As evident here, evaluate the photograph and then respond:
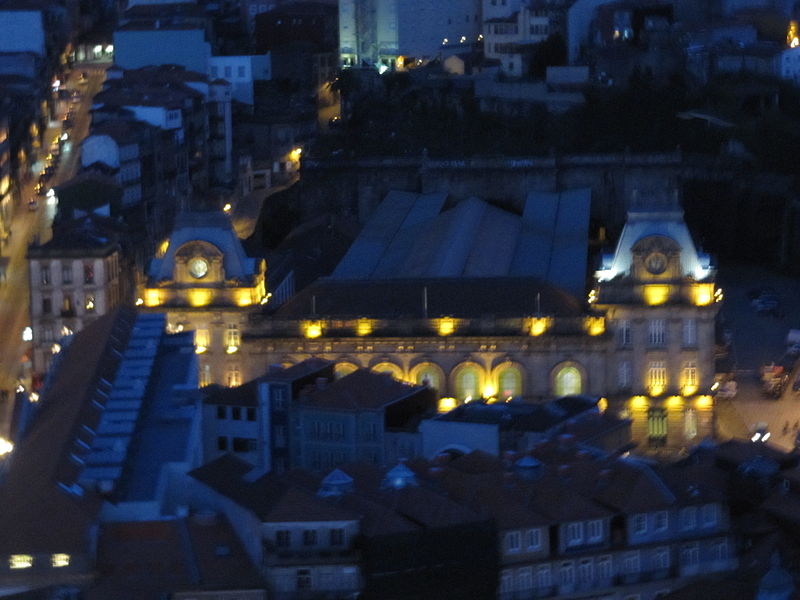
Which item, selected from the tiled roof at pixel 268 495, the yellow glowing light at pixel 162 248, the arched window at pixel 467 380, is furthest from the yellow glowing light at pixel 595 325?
the tiled roof at pixel 268 495

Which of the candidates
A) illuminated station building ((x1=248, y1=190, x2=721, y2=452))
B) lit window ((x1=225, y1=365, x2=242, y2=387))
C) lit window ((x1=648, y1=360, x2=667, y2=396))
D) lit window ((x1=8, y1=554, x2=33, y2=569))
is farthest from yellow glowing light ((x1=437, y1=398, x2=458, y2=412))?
lit window ((x1=8, y1=554, x2=33, y2=569))

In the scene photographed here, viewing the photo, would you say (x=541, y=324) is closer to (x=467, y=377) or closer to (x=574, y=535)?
(x=467, y=377)

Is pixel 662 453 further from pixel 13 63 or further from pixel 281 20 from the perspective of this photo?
pixel 281 20

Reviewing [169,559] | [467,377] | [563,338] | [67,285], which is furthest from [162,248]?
[169,559]

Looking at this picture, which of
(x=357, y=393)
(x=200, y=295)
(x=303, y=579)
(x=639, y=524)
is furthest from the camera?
(x=200, y=295)

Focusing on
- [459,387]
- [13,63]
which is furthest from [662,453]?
[13,63]

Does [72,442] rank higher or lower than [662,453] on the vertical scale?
higher

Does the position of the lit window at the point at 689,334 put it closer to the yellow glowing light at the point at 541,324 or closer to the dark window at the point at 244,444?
the yellow glowing light at the point at 541,324
